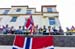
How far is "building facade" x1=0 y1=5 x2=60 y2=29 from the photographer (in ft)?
82.4

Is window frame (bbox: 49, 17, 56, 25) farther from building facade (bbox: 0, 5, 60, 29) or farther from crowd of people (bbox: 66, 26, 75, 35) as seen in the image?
crowd of people (bbox: 66, 26, 75, 35)

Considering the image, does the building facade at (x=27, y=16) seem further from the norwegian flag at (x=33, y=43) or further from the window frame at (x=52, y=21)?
the norwegian flag at (x=33, y=43)

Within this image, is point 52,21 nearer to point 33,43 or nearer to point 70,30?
point 70,30

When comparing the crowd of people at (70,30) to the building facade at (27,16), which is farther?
the building facade at (27,16)

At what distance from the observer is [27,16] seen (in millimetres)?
26922

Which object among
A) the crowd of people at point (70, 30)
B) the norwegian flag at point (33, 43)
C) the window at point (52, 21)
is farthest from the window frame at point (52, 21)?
the norwegian flag at point (33, 43)

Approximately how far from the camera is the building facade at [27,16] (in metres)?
25.1

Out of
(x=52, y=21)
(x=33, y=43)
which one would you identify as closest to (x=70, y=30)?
(x=33, y=43)

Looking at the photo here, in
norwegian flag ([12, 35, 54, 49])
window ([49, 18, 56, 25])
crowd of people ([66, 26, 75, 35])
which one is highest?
window ([49, 18, 56, 25])

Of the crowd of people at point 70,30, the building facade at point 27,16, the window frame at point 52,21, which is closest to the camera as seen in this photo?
the crowd of people at point 70,30

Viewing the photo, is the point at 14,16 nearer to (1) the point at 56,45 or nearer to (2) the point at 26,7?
(2) the point at 26,7

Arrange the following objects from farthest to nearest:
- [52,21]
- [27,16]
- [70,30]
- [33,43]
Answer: [27,16] → [52,21] → [70,30] → [33,43]

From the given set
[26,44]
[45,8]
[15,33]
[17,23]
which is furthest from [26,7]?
[26,44]

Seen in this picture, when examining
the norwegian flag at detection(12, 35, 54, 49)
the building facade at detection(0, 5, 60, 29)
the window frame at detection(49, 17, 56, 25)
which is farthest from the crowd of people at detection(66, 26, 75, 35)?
the window frame at detection(49, 17, 56, 25)
